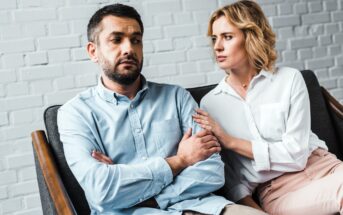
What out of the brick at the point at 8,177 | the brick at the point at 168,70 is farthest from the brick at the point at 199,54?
the brick at the point at 8,177

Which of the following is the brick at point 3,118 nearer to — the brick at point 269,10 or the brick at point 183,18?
the brick at point 183,18

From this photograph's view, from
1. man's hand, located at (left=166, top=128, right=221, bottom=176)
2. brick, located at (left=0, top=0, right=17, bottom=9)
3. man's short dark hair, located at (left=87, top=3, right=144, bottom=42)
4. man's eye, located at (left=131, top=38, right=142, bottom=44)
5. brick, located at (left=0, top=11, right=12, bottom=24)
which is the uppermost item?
brick, located at (left=0, top=0, right=17, bottom=9)

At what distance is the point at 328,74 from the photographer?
2816 millimetres

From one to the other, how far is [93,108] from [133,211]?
1.27ft

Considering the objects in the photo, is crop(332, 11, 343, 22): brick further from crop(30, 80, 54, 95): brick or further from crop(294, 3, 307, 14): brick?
crop(30, 80, 54, 95): brick

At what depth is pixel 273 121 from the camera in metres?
1.59

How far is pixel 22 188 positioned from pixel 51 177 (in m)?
0.90

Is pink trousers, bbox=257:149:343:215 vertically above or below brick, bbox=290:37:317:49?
below

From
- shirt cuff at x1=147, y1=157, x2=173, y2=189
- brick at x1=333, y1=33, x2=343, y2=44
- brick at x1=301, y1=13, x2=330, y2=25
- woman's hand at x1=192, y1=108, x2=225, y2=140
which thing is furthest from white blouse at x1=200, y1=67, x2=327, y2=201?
brick at x1=333, y1=33, x2=343, y2=44

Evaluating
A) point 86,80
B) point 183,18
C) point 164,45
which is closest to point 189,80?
point 164,45

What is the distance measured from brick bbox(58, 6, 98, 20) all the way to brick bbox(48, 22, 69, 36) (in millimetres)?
36

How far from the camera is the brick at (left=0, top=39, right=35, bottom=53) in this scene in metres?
2.14

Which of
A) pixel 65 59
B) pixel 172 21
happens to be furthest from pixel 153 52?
pixel 65 59

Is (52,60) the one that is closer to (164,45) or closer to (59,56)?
(59,56)
